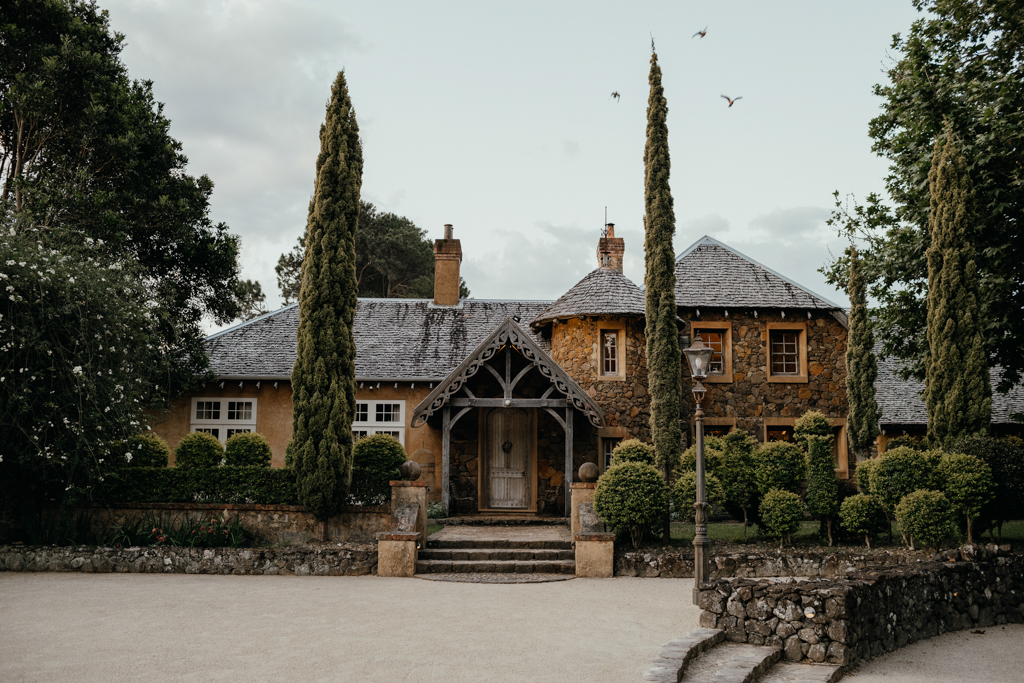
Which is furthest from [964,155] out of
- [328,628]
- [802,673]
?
[328,628]

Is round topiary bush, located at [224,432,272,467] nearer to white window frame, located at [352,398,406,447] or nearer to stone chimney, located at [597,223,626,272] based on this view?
white window frame, located at [352,398,406,447]

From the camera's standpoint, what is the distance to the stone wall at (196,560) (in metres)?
11.4

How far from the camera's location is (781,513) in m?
12.2

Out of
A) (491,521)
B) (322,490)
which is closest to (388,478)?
(322,490)

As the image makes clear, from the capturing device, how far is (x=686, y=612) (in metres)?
9.01

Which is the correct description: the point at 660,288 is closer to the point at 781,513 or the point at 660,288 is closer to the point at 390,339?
the point at 781,513

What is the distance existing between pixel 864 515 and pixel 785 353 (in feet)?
22.8

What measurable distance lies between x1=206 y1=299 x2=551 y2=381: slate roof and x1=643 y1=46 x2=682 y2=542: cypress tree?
439cm

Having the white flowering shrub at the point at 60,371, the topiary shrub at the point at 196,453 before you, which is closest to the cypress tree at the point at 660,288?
the topiary shrub at the point at 196,453

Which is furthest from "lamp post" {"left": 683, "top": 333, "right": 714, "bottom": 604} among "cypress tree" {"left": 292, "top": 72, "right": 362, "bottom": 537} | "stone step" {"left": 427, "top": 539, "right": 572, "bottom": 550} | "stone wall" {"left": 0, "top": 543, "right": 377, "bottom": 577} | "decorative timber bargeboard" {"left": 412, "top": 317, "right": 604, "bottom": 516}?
"cypress tree" {"left": 292, "top": 72, "right": 362, "bottom": 537}

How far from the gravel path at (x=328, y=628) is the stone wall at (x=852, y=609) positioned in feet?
2.39

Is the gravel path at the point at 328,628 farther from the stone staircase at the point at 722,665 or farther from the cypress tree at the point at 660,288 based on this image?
the cypress tree at the point at 660,288

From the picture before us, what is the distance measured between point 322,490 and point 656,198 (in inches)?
344

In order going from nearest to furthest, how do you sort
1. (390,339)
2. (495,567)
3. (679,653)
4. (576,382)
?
(679,653)
(495,567)
(576,382)
(390,339)
